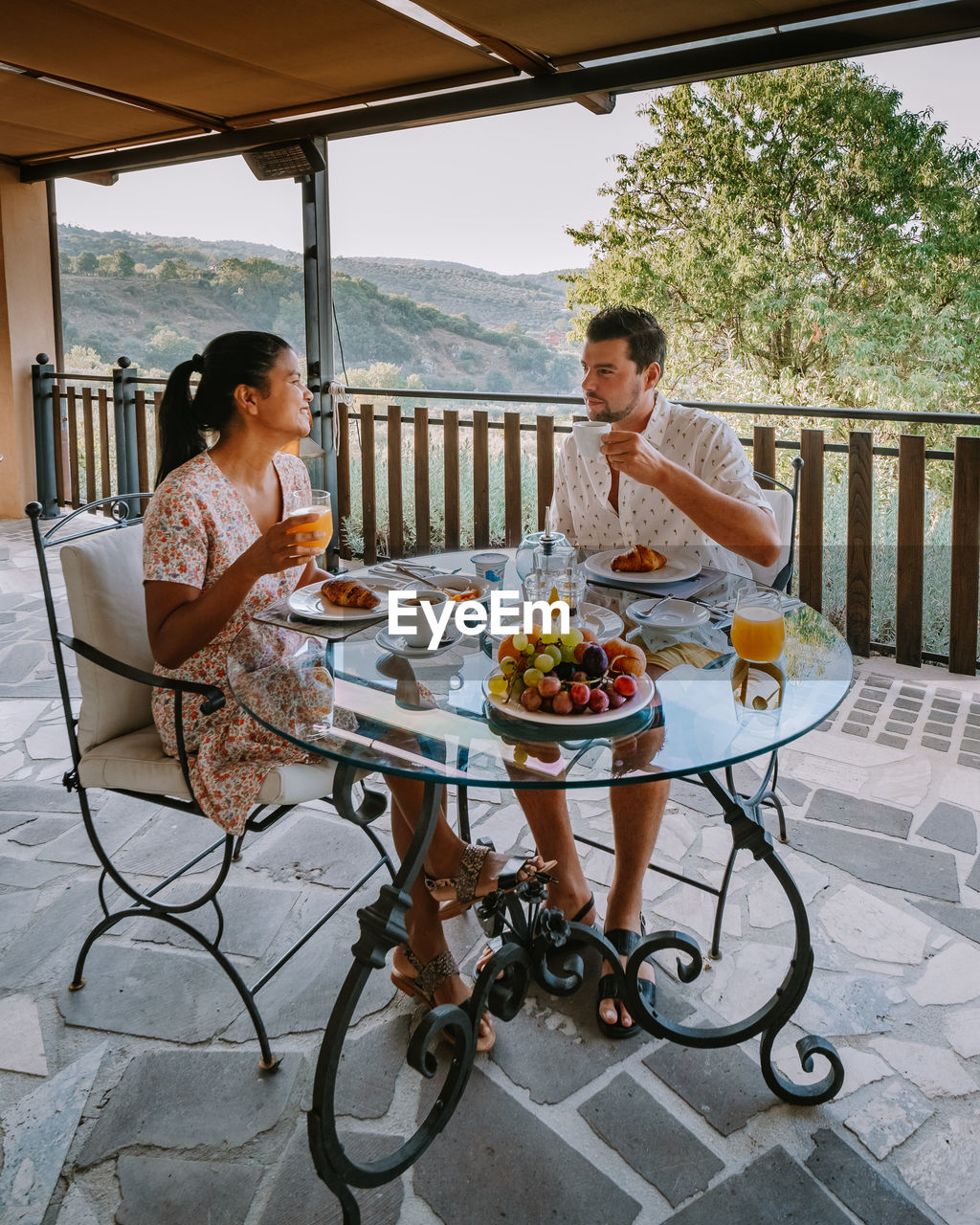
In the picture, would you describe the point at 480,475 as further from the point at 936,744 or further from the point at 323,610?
the point at 323,610

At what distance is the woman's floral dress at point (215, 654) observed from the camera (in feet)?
5.44

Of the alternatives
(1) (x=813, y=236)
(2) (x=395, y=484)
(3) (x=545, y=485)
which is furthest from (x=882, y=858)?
(1) (x=813, y=236)

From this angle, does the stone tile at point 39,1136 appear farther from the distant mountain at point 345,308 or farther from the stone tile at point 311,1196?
the distant mountain at point 345,308

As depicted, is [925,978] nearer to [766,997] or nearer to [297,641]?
[766,997]

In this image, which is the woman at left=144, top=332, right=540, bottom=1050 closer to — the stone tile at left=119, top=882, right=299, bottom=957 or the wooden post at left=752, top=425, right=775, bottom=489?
the stone tile at left=119, top=882, right=299, bottom=957

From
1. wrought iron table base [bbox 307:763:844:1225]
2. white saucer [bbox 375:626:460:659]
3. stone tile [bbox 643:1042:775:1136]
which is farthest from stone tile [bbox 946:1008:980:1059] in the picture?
white saucer [bbox 375:626:460:659]

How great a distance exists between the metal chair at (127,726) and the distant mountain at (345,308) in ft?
37.3

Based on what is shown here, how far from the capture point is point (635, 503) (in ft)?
8.29

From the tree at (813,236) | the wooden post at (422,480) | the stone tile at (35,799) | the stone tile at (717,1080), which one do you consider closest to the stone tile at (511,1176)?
the stone tile at (717,1080)

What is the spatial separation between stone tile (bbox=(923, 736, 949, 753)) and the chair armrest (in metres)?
2.27

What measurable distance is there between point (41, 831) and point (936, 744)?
2655 mm

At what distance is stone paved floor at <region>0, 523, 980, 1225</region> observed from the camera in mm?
1411

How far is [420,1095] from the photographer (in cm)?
159

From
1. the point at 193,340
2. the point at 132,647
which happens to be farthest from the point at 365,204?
the point at 132,647
